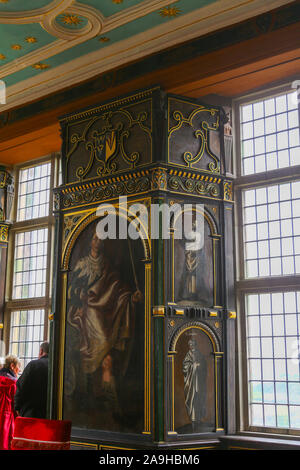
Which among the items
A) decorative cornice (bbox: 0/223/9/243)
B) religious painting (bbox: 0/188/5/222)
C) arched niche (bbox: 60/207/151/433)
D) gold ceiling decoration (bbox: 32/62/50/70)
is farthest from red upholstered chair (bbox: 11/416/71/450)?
religious painting (bbox: 0/188/5/222)

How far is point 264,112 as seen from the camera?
8.48 m

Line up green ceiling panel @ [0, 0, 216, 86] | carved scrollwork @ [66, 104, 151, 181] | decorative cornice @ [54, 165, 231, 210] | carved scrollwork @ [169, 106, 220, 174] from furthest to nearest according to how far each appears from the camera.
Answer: carved scrollwork @ [66, 104, 151, 181], carved scrollwork @ [169, 106, 220, 174], decorative cornice @ [54, 165, 231, 210], green ceiling panel @ [0, 0, 216, 86]

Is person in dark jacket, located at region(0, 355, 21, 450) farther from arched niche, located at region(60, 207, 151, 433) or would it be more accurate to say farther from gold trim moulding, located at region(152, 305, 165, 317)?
gold trim moulding, located at region(152, 305, 165, 317)

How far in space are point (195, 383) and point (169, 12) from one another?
476 centimetres

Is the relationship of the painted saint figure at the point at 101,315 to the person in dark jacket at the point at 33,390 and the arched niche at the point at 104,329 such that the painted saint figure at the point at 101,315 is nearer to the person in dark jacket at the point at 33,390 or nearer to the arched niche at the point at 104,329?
the arched niche at the point at 104,329

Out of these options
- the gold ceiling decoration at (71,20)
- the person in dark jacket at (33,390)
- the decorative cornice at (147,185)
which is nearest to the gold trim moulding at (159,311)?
the decorative cornice at (147,185)

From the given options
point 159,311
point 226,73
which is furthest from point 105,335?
point 226,73

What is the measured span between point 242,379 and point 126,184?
3102 mm

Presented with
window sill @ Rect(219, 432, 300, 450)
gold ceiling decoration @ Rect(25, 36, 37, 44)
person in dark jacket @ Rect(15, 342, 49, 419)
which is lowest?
window sill @ Rect(219, 432, 300, 450)

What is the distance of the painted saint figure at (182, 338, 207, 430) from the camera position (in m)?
7.57

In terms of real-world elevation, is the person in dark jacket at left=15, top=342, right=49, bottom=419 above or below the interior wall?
below

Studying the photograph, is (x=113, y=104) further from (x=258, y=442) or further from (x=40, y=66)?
(x=258, y=442)

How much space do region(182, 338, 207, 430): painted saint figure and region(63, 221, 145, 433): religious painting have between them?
58 cm
